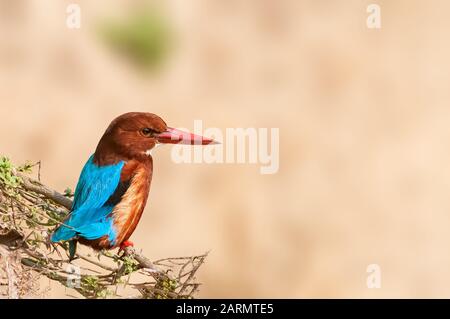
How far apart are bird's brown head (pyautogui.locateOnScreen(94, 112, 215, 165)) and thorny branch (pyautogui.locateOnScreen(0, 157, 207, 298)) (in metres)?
0.14

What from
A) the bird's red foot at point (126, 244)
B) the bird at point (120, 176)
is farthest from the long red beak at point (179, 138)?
the bird's red foot at point (126, 244)

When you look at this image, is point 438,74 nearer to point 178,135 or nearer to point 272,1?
point 272,1

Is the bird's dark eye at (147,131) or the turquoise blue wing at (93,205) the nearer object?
the turquoise blue wing at (93,205)

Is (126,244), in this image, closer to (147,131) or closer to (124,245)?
(124,245)

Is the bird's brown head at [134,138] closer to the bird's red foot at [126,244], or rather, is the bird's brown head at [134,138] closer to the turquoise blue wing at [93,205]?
the turquoise blue wing at [93,205]

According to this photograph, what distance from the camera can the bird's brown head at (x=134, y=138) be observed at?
79.7 inches

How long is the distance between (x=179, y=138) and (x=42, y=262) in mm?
358

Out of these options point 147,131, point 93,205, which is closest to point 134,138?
point 147,131

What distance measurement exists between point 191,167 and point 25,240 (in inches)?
101

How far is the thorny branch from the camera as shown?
6.22 feet

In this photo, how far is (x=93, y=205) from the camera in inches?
77.6

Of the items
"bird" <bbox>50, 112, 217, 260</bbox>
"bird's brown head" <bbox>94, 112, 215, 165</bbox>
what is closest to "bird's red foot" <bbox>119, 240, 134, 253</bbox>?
"bird" <bbox>50, 112, 217, 260</bbox>

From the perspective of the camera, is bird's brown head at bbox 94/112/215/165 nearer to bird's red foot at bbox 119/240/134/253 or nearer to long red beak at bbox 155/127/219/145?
long red beak at bbox 155/127/219/145

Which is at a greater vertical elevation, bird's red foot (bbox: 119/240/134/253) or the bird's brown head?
the bird's brown head
